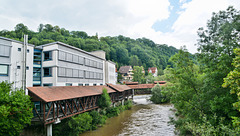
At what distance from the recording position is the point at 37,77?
24094mm

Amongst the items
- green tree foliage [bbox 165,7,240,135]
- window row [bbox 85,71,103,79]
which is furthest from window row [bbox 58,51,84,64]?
green tree foliage [bbox 165,7,240,135]

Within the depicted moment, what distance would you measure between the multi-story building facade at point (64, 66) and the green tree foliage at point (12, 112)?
10515 mm

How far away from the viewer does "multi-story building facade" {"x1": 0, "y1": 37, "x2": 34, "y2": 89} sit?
1874 cm

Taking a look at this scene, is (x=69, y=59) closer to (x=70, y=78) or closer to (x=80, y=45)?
(x=70, y=78)

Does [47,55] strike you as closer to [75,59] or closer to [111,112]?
[75,59]

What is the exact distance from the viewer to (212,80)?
1228 centimetres

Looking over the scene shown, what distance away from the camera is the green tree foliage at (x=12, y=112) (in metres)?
11.7

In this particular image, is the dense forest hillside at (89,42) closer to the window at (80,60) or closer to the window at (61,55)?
the window at (80,60)

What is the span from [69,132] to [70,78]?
10762mm

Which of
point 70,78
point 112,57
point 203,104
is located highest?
point 112,57

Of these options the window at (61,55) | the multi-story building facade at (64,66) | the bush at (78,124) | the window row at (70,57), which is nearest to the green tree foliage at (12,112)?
the bush at (78,124)

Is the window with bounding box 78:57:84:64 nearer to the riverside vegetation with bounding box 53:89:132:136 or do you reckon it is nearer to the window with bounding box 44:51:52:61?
the window with bounding box 44:51:52:61

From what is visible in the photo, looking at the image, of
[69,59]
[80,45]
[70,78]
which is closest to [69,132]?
[70,78]

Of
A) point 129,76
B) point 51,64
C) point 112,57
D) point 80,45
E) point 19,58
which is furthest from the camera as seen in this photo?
point 112,57
